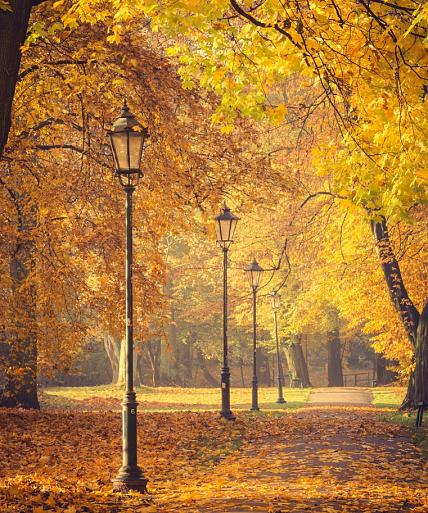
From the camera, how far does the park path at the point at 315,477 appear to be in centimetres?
956

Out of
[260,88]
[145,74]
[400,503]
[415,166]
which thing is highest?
[145,74]

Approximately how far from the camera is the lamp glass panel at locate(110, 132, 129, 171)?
1182cm

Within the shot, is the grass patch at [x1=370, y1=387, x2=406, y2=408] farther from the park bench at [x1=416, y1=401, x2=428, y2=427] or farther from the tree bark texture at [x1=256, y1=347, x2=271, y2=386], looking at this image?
the tree bark texture at [x1=256, y1=347, x2=271, y2=386]

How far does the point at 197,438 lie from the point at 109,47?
7.21 m

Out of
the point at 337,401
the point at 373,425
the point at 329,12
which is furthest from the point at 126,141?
the point at 337,401

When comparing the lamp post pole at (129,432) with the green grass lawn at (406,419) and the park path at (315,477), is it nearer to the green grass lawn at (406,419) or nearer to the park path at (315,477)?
the park path at (315,477)

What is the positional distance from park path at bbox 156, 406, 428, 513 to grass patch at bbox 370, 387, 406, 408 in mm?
14255

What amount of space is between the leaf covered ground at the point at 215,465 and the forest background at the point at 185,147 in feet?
6.44

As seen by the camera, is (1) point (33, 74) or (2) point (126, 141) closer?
(2) point (126, 141)

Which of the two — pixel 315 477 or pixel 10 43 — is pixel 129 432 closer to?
pixel 315 477

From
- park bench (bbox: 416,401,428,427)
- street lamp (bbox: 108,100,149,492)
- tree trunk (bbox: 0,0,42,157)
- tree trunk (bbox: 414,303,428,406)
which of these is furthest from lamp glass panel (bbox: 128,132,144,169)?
tree trunk (bbox: 414,303,428,406)

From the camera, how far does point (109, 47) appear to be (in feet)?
47.8

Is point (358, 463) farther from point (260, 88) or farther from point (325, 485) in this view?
point (260, 88)

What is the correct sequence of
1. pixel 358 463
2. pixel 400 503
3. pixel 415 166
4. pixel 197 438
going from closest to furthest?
pixel 400 503
pixel 415 166
pixel 358 463
pixel 197 438
